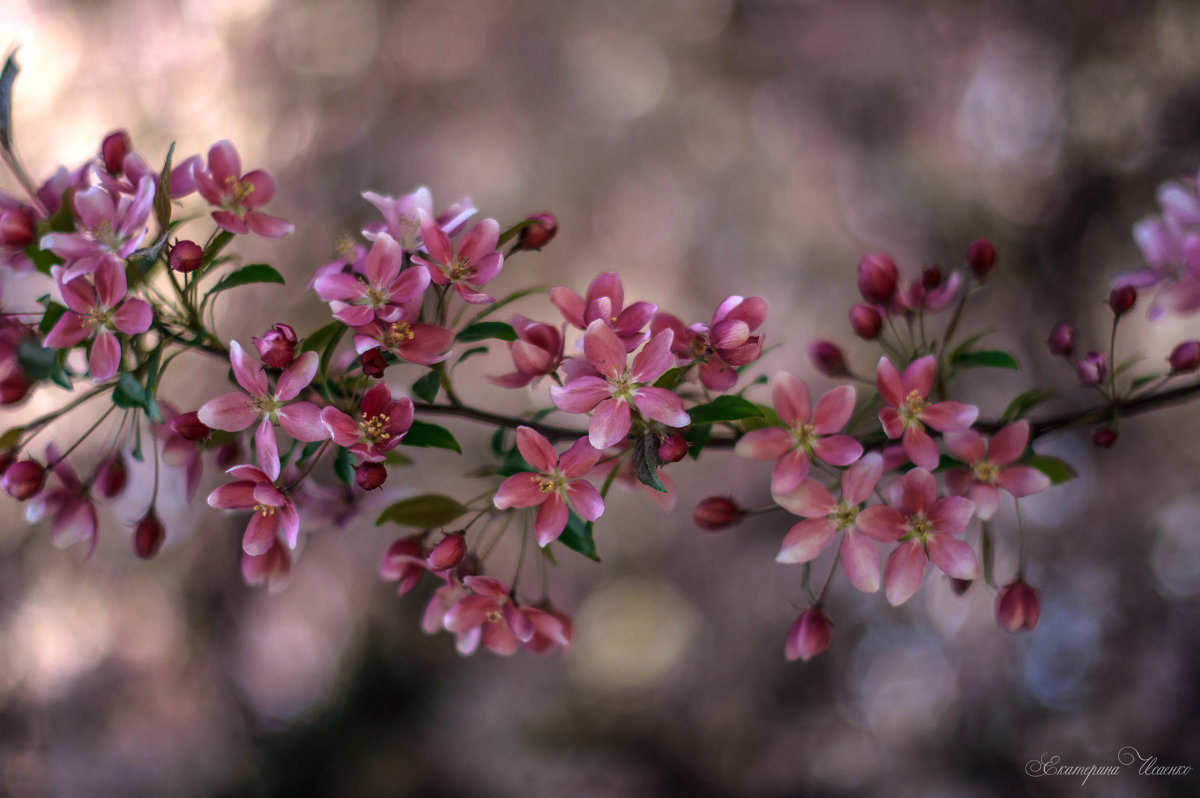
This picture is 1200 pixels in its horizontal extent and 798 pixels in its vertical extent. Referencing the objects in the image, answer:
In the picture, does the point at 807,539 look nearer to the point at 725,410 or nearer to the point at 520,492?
the point at 725,410

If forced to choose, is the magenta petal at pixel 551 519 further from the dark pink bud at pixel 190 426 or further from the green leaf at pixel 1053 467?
the green leaf at pixel 1053 467

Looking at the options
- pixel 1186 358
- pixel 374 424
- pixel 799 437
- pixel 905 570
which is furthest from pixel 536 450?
pixel 1186 358

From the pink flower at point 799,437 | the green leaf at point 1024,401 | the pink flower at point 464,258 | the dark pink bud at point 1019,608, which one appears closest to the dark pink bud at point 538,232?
the pink flower at point 464,258

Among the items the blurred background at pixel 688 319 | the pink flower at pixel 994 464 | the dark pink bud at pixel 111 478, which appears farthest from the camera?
the blurred background at pixel 688 319

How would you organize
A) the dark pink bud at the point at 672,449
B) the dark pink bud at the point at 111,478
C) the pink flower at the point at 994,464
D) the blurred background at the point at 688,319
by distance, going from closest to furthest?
the dark pink bud at the point at 672,449
the pink flower at the point at 994,464
the dark pink bud at the point at 111,478
the blurred background at the point at 688,319

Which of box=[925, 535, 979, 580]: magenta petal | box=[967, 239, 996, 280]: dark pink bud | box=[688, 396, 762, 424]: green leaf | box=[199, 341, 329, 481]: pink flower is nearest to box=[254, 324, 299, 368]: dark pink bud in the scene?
box=[199, 341, 329, 481]: pink flower

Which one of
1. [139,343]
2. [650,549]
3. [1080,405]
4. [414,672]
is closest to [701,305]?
[650,549]
